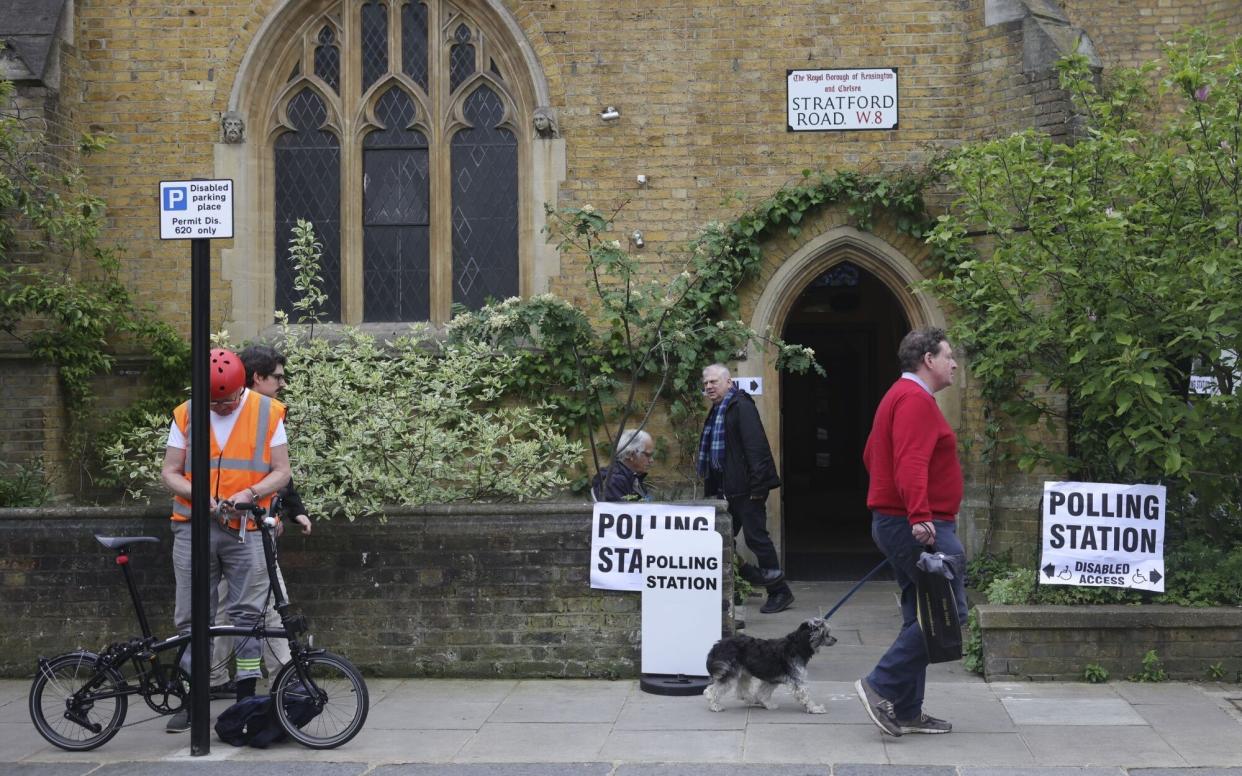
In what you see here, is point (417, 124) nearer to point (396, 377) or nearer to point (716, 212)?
point (716, 212)

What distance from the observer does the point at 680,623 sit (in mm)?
7895

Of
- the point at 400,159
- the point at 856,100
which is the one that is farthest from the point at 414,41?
the point at 856,100

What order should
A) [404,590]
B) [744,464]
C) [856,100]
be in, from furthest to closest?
[856,100], [744,464], [404,590]

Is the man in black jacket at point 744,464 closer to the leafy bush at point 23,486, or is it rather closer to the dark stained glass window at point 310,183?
the dark stained glass window at point 310,183

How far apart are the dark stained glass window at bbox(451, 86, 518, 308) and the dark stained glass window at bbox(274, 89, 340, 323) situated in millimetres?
1113

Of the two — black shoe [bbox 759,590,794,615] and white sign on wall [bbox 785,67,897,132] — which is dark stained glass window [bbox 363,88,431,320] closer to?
white sign on wall [bbox 785,67,897,132]

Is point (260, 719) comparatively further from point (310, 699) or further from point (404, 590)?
point (404, 590)

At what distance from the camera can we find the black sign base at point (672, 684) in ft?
25.3

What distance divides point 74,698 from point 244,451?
144cm

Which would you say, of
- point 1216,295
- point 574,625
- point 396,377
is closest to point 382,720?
point 574,625

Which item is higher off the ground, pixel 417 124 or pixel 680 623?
pixel 417 124

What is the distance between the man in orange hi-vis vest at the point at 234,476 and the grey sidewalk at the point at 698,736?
74cm

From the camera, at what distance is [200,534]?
648cm

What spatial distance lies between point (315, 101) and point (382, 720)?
709cm
